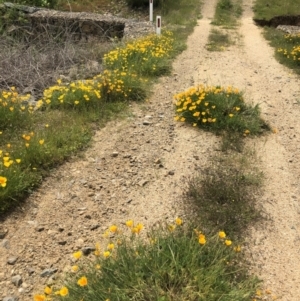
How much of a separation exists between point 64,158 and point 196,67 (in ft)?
17.3

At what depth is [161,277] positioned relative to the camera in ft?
8.17

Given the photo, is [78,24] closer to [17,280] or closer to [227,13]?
[227,13]

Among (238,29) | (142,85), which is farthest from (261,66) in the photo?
(238,29)

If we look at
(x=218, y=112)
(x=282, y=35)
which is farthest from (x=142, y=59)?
(x=282, y=35)

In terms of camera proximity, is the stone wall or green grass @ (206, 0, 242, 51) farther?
the stone wall

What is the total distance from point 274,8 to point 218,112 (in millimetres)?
14831

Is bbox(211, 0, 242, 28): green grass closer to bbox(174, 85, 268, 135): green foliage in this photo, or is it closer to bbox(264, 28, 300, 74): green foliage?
bbox(264, 28, 300, 74): green foliage

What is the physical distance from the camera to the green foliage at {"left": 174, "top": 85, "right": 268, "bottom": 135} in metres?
5.45

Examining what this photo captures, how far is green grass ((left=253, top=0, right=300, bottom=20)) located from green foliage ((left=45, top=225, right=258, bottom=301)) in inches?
632

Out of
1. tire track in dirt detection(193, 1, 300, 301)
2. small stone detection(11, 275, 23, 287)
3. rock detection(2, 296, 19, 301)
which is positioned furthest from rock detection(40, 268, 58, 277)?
tire track in dirt detection(193, 1, 300, 301)

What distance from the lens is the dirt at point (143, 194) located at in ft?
10.7

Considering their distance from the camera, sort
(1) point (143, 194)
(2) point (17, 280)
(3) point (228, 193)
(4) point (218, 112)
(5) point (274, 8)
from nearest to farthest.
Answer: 1. (2) point (17, 280)
2. (3) point (228, 193)
3. (1) point (143, 194)
4. (4) point (218, 112)
5. (5) point (274, 8)

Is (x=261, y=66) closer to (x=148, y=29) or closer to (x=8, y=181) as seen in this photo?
(x=148, y=29)

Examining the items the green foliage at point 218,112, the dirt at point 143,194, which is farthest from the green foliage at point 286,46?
the green foliage at point 218,112
